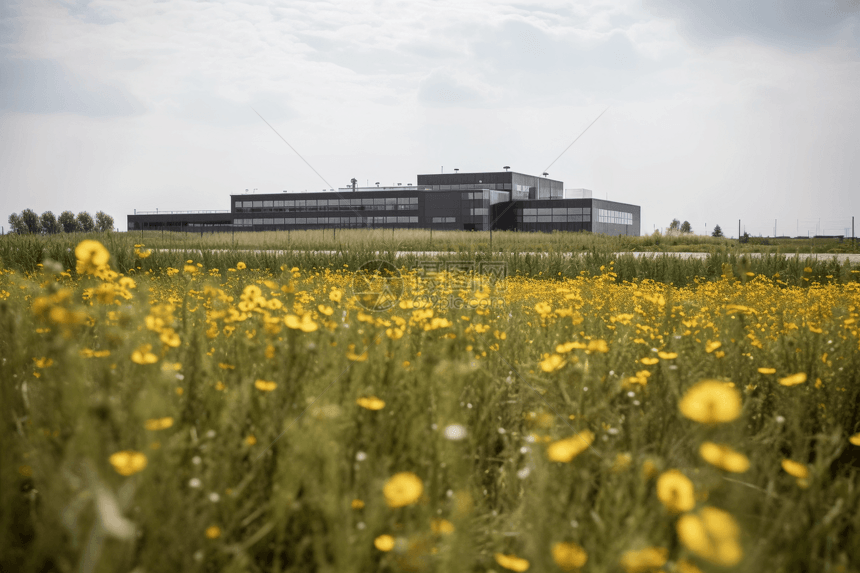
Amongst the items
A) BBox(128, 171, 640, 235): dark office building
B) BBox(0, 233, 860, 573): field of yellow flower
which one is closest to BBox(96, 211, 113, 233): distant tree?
BBox(128, 171, 640, 235): dark office building

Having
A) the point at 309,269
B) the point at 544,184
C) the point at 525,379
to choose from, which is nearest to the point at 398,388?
the point at 525,379

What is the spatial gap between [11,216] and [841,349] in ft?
425

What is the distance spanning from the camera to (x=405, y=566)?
1.15 metres

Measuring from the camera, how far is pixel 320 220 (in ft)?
252

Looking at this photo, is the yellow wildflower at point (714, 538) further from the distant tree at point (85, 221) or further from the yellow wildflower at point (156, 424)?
the distant tree at point (85, 221)

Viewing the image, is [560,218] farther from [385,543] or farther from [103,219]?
[103,219]

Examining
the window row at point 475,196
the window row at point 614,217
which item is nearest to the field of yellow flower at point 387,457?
the window row at point 475,196

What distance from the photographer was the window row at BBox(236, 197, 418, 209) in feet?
245

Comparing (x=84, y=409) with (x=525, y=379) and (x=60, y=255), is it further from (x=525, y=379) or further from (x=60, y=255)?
(x=60, y=255)

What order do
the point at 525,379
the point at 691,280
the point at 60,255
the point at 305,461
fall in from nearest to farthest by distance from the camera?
the point at 305,461, the point at 525,379, the point at 691,280, the point at 60,255

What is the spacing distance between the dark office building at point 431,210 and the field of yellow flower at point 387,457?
→ 64.9 m

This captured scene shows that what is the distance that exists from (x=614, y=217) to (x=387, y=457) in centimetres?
7830

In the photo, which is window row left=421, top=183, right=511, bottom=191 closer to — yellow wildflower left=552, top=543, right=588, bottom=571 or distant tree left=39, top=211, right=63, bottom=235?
distant tree left=39, top=211, right=63, bottom=235

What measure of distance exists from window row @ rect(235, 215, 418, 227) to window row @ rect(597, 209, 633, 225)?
27477 millimetres
